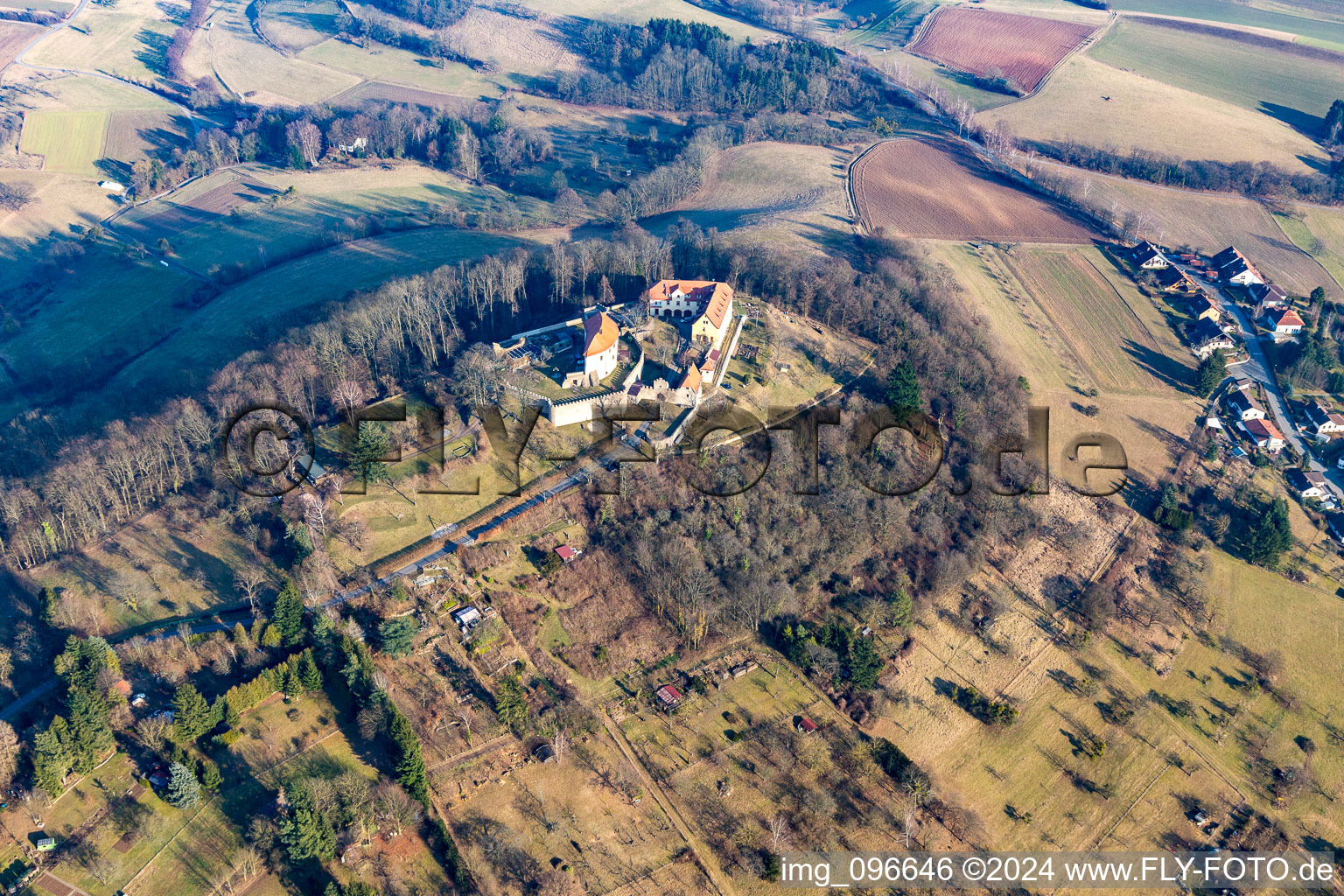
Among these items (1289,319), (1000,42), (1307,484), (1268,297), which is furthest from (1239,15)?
(1307,484)

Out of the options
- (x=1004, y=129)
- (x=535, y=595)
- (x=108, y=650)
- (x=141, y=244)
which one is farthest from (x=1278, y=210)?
(x=141, y=244)

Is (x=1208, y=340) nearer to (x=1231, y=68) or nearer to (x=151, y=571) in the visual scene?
(x=151, y=571)

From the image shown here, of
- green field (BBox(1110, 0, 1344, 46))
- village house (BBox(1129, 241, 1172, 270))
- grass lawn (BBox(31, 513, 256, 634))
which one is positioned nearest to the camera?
grass lawn (BBox(31, 513, 256, 634))

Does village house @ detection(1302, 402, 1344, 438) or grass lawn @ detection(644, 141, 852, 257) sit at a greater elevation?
grass lawn @ detection(644, 141, 852, 257)

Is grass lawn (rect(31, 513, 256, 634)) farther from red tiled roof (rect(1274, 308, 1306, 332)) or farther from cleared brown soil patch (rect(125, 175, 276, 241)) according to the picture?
red tiled roof (rect(1274, 308, 1306, 332))

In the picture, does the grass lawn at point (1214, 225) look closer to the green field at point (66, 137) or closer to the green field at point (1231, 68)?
the green field at point (1231, 68)

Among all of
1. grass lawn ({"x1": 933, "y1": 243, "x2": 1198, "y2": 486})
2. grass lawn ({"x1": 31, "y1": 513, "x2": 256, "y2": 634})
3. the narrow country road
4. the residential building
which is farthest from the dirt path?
the narrow country road

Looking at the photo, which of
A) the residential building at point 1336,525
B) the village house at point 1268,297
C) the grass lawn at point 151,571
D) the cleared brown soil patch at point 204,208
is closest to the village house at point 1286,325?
the village house at point 1268,297
